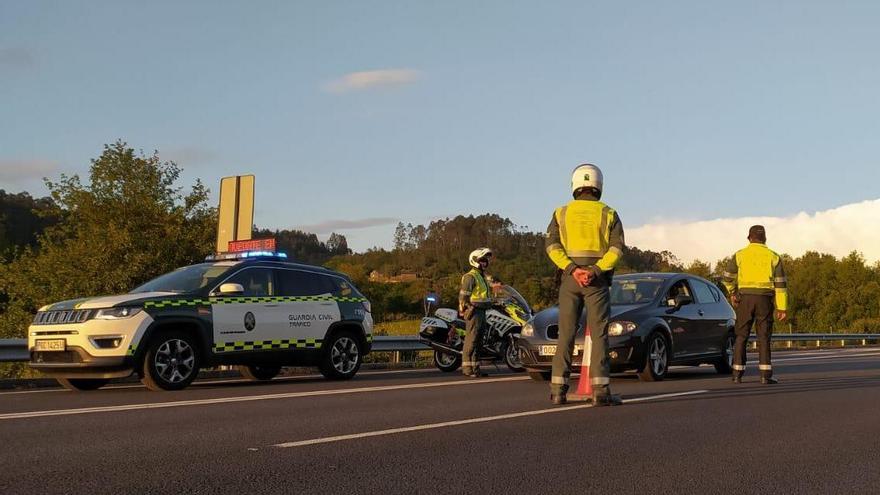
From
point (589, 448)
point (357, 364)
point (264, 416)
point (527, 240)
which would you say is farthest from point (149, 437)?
point (527, 240)

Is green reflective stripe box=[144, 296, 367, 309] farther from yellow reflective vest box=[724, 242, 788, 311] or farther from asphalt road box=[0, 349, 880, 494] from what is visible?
yellow reflective vest box=[724, 242, 788, 311]

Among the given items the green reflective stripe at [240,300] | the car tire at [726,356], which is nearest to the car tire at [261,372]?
the green reflective stripe at [240,300]

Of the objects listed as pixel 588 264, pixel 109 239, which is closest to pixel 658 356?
pixel 588 264

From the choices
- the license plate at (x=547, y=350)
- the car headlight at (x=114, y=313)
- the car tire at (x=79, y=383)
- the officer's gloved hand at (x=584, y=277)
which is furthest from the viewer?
the license plate at (x=547, y=350)

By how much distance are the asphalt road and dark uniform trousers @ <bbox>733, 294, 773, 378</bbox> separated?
183 centimetres

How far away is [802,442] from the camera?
24.5 ft

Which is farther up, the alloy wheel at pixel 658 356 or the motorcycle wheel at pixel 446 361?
the alloy wheel at pixel 658 356

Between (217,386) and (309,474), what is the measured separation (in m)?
8.09

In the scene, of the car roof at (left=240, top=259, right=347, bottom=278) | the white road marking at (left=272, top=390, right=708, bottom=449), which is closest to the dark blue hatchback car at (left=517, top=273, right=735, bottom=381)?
the white road marking at (left=272, top=390, right=708, bottom=449)

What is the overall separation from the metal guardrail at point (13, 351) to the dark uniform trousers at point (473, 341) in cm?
626

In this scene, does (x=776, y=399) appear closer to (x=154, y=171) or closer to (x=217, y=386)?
(x=217, y=386)

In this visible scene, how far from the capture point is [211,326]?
1305 cm

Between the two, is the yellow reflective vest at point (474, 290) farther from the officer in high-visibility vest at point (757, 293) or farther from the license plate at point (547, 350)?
the officer in high-visibility vest at point (757, 293)

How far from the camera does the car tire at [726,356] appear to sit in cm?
1562
